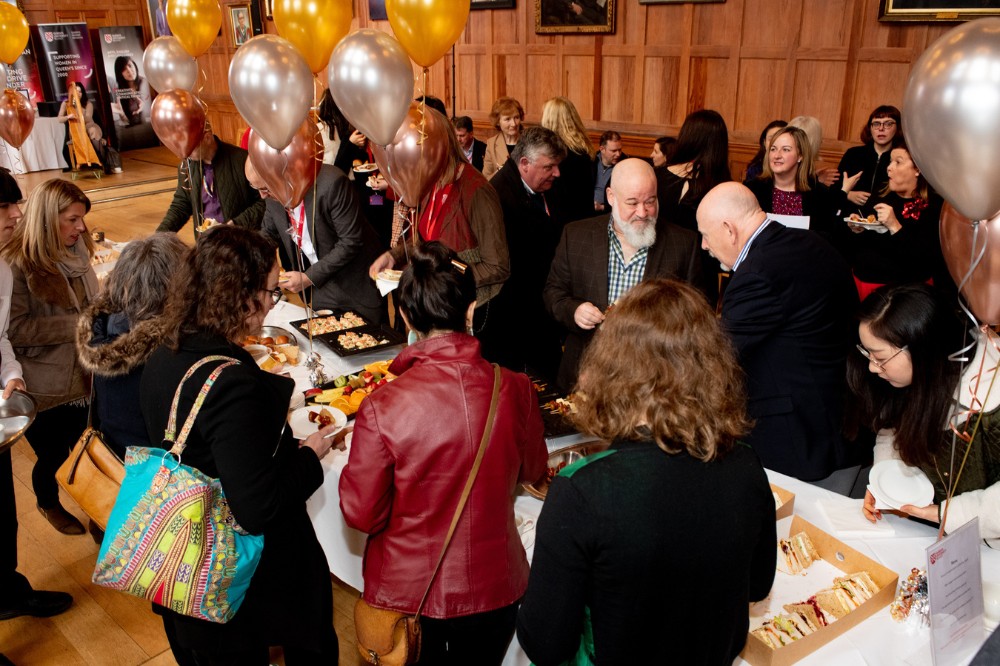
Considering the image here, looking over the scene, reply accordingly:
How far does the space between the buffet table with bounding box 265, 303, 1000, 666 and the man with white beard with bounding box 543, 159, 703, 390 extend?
734 millimetres

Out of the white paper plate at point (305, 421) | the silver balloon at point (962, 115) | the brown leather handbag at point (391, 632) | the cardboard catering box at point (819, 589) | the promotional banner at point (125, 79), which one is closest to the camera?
the silver balloon at point (962, 115)

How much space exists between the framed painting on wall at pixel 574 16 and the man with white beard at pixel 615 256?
4703mm

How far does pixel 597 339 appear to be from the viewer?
57.9 inches

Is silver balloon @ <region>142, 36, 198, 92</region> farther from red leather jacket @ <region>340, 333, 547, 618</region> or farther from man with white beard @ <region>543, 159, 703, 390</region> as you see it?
red leather jacket @ <region>340, 333, 547, 618</region>

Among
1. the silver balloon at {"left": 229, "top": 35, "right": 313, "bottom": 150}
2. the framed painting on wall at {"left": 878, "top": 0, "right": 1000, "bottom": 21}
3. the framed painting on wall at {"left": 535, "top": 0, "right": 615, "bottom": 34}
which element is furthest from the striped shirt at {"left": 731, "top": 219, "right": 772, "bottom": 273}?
the framed painting on wall at {"left": 535, "top": 0, "right": 615, "bottom": 34}

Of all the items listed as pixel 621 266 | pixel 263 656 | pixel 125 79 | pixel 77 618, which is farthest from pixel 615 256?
pixel 125 79

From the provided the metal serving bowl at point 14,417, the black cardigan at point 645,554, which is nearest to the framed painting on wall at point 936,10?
the black cardigan at point 645,554

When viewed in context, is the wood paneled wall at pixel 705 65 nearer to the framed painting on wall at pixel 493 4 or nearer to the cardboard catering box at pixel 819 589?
the framed painting on wall at pixel 493 4

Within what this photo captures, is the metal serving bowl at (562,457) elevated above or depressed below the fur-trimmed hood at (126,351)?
below

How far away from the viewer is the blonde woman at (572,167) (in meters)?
4.95

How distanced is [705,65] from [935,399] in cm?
535

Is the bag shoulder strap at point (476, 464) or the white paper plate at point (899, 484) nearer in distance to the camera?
the bag shoulder strap at point (476, 464)

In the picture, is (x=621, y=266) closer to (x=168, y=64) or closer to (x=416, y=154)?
(x=416, y=154)

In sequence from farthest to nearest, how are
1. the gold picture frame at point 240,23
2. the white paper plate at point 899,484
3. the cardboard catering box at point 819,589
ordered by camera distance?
1. the gold picture frame at point 240,23
2. the white paper plate at point 899,484
3. the cardboard catering box at point 819,589
